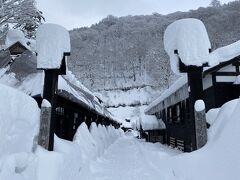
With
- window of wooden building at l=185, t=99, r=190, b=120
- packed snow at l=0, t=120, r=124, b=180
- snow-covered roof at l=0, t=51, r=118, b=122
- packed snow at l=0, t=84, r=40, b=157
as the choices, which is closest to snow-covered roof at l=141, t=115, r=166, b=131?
window of wooden building at l=185, t=99, r=190, b=120

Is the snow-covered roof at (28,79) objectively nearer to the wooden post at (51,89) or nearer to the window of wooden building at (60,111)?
the wooden post at (51,89)

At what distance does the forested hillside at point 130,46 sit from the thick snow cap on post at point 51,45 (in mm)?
59898

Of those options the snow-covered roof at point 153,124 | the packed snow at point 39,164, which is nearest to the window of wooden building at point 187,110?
the packed snow at point 39,164

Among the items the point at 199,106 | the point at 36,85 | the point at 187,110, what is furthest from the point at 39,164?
the point at 187,110

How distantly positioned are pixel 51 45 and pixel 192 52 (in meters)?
3.95

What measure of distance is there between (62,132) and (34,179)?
7.53 meters

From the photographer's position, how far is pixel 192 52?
7.23 m

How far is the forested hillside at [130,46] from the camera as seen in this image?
239ft

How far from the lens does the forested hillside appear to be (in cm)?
7275

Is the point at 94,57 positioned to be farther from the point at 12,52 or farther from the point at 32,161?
the point at 32,161

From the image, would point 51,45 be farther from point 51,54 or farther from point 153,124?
point 153,124

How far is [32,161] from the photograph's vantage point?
15.0ft

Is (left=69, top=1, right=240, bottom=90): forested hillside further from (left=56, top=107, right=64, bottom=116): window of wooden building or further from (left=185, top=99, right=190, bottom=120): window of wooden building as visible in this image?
(left=56, top=107, right=64, bottom=116): window of wooden building

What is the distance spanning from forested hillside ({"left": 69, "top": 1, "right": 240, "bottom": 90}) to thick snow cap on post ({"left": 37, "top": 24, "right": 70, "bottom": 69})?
59898 millimetres
